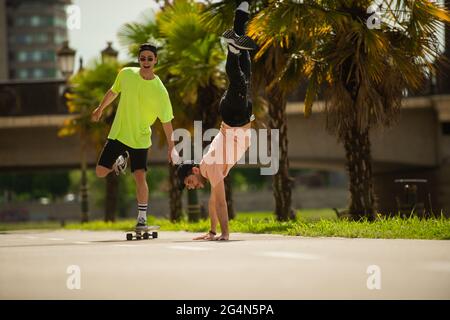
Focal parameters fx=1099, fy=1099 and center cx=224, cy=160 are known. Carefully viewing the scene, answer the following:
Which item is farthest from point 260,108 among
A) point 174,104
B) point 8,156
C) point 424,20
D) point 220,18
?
point 8,156

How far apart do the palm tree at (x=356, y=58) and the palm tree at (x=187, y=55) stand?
483 centimetres

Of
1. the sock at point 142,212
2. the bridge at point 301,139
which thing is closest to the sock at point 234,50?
the sock at point 142,212

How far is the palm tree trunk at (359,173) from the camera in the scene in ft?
59.3

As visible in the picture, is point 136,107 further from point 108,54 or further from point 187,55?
point 108,54

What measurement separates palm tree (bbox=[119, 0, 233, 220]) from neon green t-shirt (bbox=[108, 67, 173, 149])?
1037 cm

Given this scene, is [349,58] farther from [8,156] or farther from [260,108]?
[8,156]

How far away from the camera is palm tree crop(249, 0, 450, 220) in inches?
654

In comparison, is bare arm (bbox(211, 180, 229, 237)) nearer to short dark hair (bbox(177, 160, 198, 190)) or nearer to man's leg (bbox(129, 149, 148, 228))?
short dark hair (bbox(177, 160, 198, 190))

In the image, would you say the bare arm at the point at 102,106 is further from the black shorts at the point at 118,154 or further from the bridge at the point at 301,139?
the bridge at the point at 301,139

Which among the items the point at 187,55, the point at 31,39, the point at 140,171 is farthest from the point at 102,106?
the point at 31,39

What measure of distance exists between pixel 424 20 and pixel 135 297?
40.2ft

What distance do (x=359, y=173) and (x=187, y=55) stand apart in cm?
627
